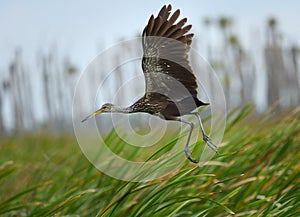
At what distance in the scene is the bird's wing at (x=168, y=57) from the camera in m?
0.85

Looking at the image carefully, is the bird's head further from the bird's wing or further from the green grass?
the green grass

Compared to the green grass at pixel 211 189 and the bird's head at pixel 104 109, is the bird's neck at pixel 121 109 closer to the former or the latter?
the bird's head at pixel 104 109

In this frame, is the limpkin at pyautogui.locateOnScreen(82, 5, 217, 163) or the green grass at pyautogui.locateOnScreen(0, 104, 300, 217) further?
the green grass at pyautogui.locateOnScreen(0, 104, 300, 217)

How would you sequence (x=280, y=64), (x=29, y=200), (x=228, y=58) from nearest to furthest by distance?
(x=29, y=200) < (x=228, y=58) < (x=280, y=64)

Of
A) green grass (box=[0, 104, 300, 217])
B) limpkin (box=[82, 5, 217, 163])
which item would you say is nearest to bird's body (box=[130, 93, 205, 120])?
limpkin (box=[82, 5, 217, 163])

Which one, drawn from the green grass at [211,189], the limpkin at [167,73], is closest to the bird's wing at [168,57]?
the limpkin at [167,73]

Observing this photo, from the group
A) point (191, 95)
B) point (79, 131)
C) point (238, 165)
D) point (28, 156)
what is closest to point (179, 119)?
point (191, 95)

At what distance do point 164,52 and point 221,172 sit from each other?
153 centimetres

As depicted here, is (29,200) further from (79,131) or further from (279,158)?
(79,131)

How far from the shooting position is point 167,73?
863 millimetres

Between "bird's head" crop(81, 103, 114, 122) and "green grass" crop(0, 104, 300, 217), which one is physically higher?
"bird's head" crop(81, 103, 114, 122)

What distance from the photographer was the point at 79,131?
2.73 feet

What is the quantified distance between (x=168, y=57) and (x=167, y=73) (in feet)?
0.11

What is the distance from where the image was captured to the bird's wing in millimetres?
851
